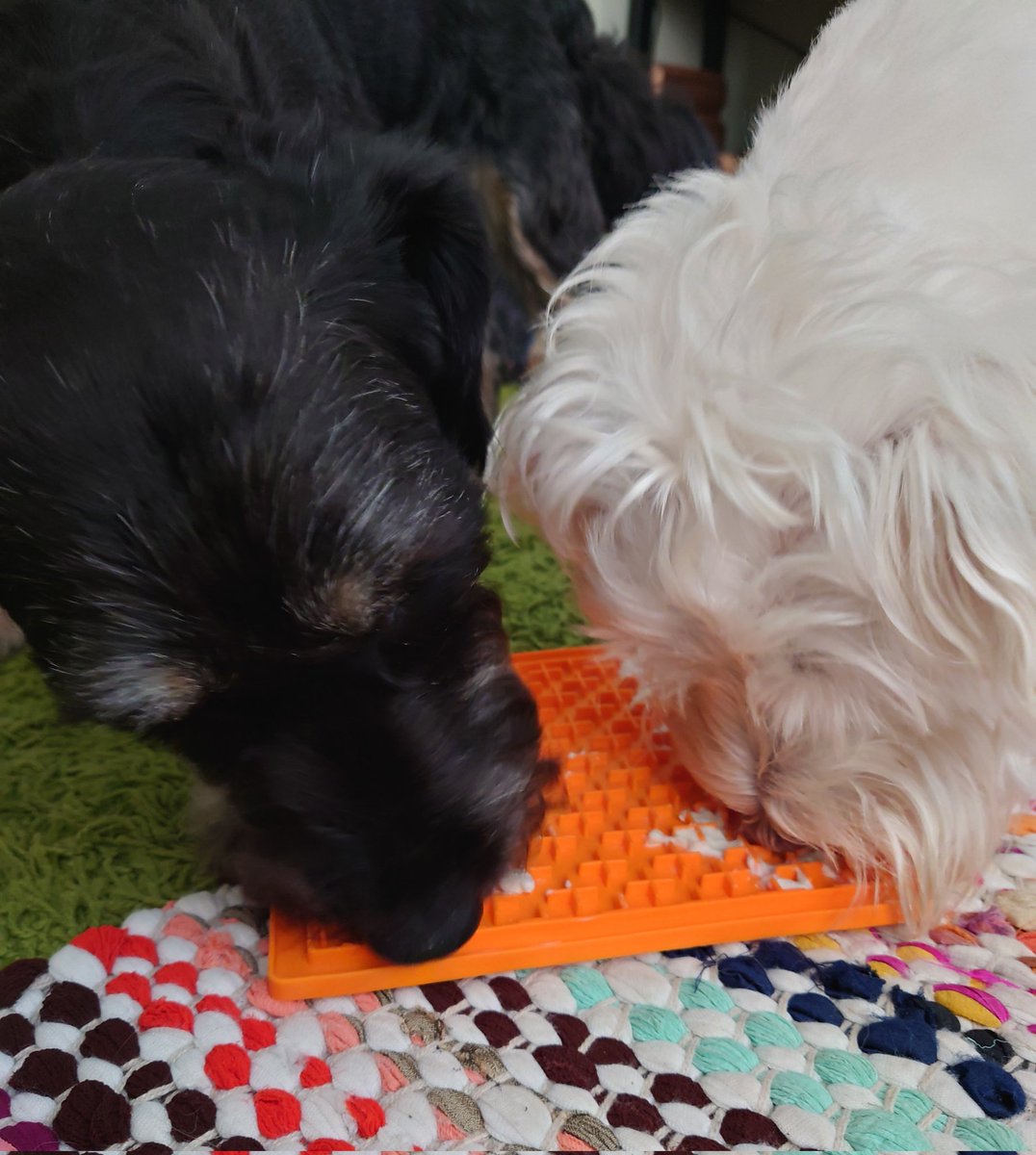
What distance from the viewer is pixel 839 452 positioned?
952 millimetres

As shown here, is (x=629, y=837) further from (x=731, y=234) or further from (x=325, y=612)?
(x=731, y=234)

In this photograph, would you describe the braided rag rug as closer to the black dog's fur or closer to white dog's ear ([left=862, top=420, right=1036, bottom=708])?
the black dog's fur

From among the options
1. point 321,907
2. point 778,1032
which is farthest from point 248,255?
point 778,1032

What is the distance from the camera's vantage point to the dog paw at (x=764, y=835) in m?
1.14

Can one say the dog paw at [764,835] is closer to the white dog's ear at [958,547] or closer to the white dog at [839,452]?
the white dog at [839,452]

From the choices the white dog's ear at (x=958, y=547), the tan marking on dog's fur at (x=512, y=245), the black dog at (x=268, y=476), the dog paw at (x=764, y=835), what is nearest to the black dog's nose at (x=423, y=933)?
the black dog at (x=268, y=476)

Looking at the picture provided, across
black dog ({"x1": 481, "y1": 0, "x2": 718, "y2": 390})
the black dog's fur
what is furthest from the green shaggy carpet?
black dog ({"x1": 481, "y1": 0, "x2": 718, "y2": 390})

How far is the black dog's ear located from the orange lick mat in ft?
1.41

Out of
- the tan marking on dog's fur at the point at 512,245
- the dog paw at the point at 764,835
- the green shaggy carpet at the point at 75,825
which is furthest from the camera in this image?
the tan marking on dog's fur at the point at 512,245

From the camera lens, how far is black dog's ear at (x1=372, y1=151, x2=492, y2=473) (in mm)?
1231

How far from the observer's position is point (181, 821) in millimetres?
1370

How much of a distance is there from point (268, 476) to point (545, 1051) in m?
0.55

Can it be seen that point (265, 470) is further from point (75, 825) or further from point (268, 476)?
point (75, 825)

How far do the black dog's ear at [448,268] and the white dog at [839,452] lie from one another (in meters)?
0.11
